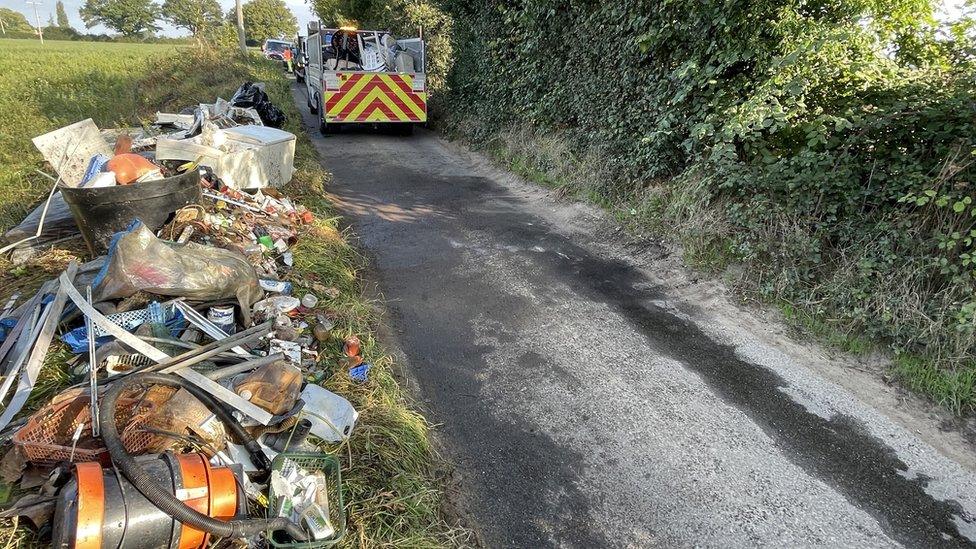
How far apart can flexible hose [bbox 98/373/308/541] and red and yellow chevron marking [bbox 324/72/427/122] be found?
8678mm

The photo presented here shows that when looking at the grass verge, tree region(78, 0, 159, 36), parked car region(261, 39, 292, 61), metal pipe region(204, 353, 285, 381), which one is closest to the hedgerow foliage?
the grass verge

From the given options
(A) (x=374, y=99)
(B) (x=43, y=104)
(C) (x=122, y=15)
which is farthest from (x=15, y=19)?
(A) (x=374, y=99)

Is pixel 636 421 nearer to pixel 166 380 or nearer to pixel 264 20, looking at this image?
pixel 166 380

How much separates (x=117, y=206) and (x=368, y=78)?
6.93 metres

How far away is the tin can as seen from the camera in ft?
10.6

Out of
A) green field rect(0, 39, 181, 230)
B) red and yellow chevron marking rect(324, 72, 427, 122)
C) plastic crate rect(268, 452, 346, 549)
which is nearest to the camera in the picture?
plastic crate rect(268, 452, 346, 549)

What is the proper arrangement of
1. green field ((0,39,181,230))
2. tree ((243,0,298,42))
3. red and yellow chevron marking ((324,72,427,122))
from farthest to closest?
tree ((243,0,298,42)), red and yellow chevron marking ((324,72,427,122)), green field ((0,39,181,230))

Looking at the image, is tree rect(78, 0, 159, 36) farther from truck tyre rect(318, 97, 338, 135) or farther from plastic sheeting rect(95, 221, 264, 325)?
plastic sheeting rect(95, 221, 264, 325)

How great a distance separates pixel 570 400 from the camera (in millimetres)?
3150

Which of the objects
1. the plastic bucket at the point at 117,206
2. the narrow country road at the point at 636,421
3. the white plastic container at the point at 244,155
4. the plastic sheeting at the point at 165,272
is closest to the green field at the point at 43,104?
the white plastic container at the point at 244,155

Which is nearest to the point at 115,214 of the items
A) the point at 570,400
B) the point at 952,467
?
the point at 570,400

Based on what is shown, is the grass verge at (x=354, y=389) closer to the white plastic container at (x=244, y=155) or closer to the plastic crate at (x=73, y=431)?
the plastic crate at (x=73, y=431)

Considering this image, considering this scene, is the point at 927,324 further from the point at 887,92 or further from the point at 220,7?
the point at 220,7

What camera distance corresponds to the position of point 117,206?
3.83 meters
